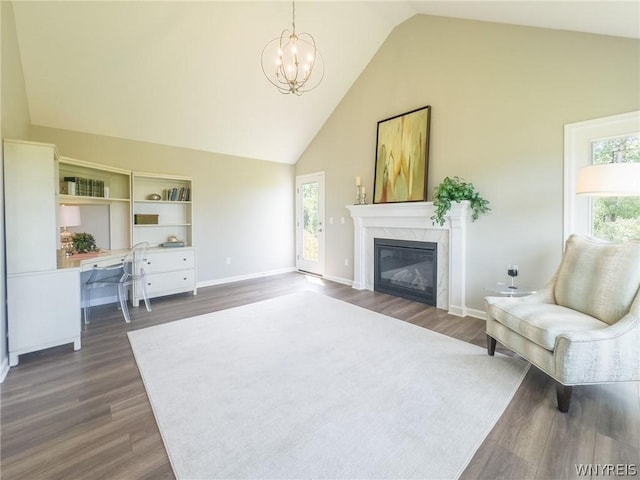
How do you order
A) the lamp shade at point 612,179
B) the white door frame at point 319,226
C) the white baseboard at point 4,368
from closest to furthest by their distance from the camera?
the lamp shade at point 612,179, the white baseboard at point 4,368, the white door frame at point 319,226

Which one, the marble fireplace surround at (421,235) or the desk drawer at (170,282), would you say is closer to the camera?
the marble fireplace surround at (421,235)

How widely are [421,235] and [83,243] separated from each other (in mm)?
4494

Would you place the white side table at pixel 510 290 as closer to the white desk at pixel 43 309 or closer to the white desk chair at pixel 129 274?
the white desk at pixel 43 309

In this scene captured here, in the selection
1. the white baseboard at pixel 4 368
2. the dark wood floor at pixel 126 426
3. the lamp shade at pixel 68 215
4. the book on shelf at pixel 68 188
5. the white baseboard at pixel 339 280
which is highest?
the book on shelf at pixel 68 188

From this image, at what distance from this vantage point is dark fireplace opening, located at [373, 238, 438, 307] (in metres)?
3.97

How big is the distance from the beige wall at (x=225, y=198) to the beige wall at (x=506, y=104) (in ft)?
9.23

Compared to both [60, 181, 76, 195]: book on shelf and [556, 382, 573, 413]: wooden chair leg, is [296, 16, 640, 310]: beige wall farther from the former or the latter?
[60, 181, 76, 195]: book on shelf

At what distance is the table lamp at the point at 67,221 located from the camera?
340 centimetres

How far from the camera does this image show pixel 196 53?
11.7 feet

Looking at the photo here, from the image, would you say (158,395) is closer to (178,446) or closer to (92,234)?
(178,446)

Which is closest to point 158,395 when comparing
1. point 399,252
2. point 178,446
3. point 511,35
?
point 178,446

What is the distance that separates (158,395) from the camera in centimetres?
196

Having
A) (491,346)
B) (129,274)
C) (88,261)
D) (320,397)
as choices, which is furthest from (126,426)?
(491,346)

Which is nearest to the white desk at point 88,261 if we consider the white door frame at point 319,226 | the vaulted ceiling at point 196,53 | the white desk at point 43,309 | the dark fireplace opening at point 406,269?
the white desk at point 43,309
